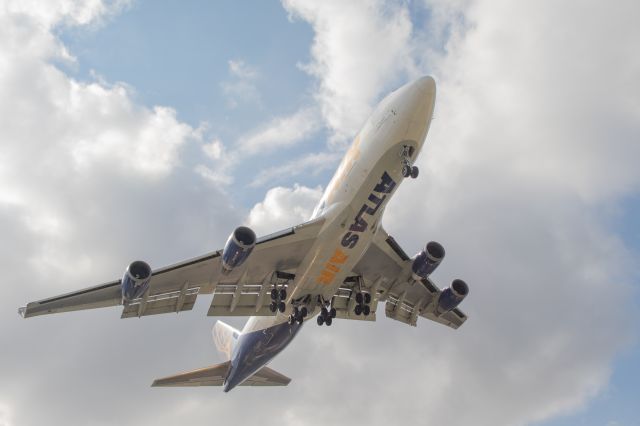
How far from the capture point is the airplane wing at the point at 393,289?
27.2m

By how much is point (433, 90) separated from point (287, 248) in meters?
8.09

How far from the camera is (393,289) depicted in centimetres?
2878

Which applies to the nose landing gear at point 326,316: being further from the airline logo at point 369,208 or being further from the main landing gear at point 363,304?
the airline logo at point 369,208

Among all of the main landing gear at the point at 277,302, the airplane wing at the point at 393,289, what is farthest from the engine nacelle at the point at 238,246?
Answer: the airplane wing at the point at 393,289

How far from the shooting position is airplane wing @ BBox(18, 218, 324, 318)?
2258cm

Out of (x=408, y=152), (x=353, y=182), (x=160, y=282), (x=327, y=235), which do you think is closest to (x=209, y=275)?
(x=160, y=282)

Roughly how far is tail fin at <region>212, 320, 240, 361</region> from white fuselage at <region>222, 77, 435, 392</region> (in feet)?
30.7

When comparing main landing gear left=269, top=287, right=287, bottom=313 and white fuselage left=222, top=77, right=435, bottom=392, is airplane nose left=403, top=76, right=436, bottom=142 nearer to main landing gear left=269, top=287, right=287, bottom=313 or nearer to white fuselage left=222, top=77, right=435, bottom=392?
white fuselage left=222, top=77, right=435, bottom=392

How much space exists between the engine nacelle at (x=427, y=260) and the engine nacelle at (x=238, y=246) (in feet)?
25.0

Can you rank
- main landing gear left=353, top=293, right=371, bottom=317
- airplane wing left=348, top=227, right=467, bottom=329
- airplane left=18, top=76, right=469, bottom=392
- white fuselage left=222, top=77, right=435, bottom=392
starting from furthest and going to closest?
main landing gear left=353, top=293, right=371, bottom=317, airplane wing left=348, top=227, right=467, bottom=329, airplane left=18, top=76, right=469, bottom=392, white fuselage left=222, top=77, right=435, bottom=392

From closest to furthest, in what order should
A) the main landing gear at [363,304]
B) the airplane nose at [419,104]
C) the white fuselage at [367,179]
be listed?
1. the airplane nose at [419,104]
2. the white fuselage at [367,179]
3. the main landing gear at [363,304]

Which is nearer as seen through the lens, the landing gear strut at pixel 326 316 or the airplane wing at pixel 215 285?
the airplane wing at pixel 215 285

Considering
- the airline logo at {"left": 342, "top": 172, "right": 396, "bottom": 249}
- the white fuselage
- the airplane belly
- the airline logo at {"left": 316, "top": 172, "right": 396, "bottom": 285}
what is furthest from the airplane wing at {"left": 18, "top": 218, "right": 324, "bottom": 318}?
the airline logo at {"left": 342, "top": 172, "right": 396, "bottom": 249}

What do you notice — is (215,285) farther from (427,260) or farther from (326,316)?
(427,260)
